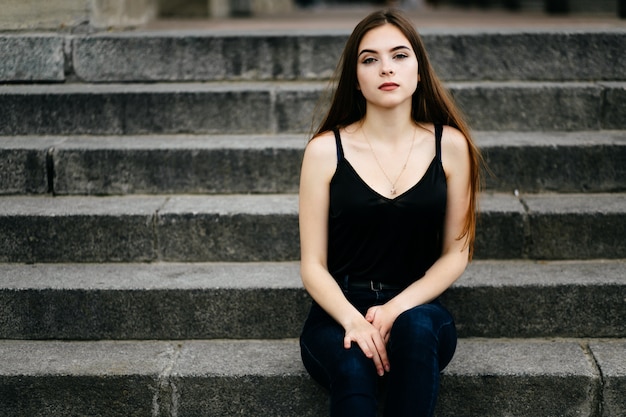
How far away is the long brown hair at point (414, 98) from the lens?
9.26 feet

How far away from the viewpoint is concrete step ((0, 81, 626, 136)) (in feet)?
13.7

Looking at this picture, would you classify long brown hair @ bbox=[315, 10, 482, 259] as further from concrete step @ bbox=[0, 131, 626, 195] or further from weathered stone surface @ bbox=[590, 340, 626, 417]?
concrete step @ bbox=[0, 131, 626, 195]

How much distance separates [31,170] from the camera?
3.94 m

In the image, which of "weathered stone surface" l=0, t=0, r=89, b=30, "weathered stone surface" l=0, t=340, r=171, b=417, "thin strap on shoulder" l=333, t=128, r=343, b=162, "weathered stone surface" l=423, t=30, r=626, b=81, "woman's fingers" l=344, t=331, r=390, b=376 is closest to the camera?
"woman's fingers" l=344, t=331, r=390, b=376

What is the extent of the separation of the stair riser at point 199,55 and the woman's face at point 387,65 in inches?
68.4

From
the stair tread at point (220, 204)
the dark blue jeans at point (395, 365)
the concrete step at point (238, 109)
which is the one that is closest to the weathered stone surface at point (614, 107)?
the concrete step at point (238, 109)

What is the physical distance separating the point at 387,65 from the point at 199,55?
83.2 inches

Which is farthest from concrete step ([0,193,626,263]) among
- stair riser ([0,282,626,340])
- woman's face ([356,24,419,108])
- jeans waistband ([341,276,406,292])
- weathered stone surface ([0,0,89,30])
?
weathered stone surface ([0,0,89,30])

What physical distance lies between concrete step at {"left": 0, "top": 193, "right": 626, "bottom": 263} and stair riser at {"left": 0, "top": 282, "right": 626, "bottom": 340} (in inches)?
13.7

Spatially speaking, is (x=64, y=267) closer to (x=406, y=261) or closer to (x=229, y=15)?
(x=406, y=261)

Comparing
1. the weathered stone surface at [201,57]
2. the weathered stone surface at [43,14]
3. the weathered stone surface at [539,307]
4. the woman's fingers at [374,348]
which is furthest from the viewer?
the weathered stone surface at [43,14]

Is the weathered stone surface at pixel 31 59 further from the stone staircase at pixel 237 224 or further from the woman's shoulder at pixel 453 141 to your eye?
the woman's shoulder at pixel 453 141

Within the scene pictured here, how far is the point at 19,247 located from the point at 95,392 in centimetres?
98

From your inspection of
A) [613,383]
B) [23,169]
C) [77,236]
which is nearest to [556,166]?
[613,383]
